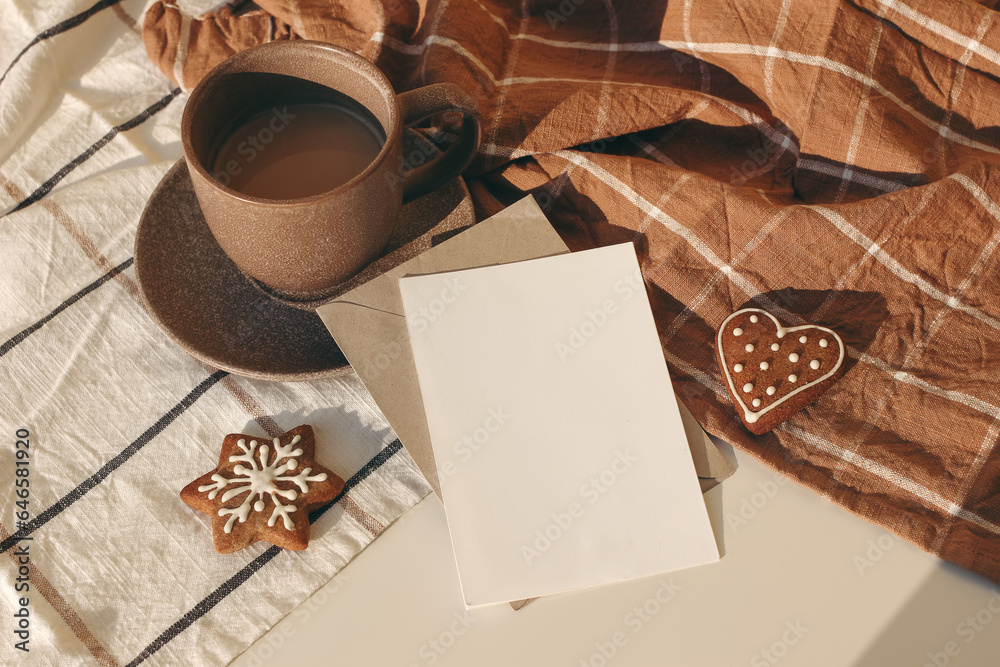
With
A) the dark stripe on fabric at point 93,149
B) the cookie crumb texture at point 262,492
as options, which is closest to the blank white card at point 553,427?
the cookie crumb texture at point 262,492

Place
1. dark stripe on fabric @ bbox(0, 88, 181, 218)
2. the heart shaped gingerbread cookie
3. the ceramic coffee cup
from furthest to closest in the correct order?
1. dark stripe on fabric @ bbox(0, 88, 181, 218)
2. the heart shaped gingerbread cookie
3. the ceramic coffee cup

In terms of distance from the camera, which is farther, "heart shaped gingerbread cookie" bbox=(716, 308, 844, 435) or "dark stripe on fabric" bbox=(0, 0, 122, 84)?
"dark stripe on fabric" bbox=(0, 0, 122, 84)

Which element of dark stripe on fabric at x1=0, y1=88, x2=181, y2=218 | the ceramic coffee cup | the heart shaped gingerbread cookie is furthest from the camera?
dark stripe on fabric at x1=0, y1=88, x2=181, y2=218

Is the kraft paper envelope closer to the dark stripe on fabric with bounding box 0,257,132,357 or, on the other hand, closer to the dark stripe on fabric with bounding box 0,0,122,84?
the dark stripe on fabric with bounding box 0,257,132,357

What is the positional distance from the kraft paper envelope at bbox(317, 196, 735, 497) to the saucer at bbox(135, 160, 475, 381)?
20mm

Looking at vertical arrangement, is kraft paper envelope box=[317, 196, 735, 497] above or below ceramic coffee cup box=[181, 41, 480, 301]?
below

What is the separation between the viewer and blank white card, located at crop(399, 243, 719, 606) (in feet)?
1.95

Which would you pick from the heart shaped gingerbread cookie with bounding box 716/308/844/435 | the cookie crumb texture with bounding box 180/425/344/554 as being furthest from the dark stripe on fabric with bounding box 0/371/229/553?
the heart shaped gingerbread cookie with bounding box 716/308/844/435

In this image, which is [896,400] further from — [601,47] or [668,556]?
[601,47]

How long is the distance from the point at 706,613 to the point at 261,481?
42 centimetres

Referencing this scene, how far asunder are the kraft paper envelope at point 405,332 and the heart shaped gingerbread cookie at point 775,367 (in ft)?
0.18

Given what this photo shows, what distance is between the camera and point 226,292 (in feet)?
2.14

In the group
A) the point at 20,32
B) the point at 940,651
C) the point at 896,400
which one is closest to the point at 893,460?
the point at 896,400

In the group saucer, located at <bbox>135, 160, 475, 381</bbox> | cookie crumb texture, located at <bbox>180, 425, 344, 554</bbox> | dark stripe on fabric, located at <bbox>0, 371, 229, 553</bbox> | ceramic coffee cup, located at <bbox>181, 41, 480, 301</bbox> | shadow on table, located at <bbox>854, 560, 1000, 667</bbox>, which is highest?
ceramic coffee cup, located at <bbox>181, 41, 480, 301</bbox>
